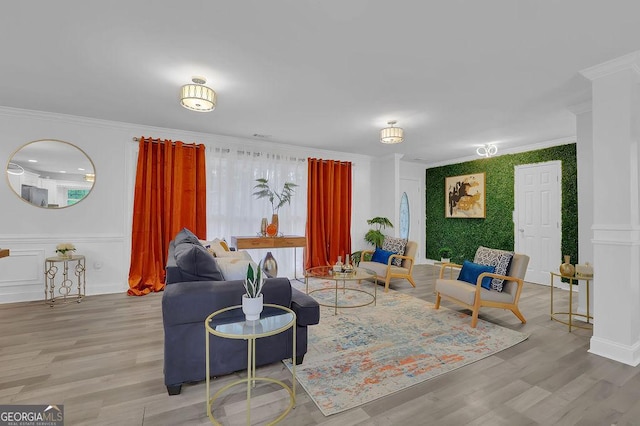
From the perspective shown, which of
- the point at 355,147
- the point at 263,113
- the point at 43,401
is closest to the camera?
the point at 43,401

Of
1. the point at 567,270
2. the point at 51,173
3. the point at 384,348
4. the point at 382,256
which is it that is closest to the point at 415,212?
the point at 382,256

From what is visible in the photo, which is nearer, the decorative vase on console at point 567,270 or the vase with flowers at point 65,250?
the decorative vase on console at point 567,270

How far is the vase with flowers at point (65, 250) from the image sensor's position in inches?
150

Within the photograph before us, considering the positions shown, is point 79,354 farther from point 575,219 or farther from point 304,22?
point 575,219

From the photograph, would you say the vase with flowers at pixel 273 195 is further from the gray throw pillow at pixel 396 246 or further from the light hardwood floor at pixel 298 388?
Answer: the light hardwood floor at pixel 298 388

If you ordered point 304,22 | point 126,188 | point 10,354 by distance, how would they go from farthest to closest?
1. point 126,188
2. point 10,354
3. point 304,22

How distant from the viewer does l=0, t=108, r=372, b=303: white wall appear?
387 centimetres

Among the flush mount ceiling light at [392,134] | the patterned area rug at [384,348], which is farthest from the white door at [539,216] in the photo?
the flush mount ceiling light at [392,134]

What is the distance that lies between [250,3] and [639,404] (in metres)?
3.54

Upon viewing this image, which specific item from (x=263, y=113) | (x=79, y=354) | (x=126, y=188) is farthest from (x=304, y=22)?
(x=126, y=188)

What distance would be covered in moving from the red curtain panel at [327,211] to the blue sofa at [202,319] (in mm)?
3418

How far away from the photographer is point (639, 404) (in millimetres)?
1894

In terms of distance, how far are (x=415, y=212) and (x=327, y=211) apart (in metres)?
Result: 2.62

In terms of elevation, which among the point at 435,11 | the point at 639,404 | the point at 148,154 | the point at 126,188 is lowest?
the point at 639,404
